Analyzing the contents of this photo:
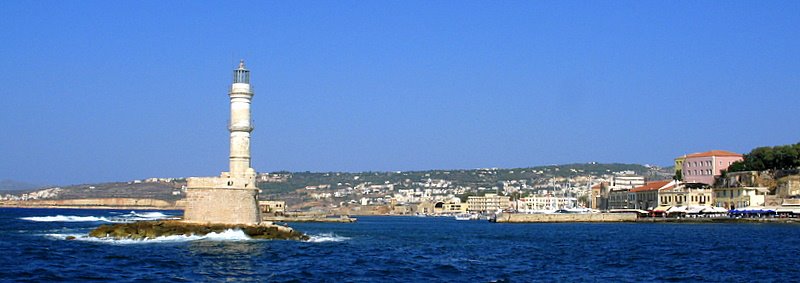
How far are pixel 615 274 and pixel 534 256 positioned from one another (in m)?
8.16

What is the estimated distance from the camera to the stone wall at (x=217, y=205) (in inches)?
1704

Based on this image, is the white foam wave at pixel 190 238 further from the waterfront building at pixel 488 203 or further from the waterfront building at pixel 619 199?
the waterfront building at pixel 488 203

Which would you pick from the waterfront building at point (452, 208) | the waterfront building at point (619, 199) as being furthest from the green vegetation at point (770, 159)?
the waterfront building at point (452, 208)

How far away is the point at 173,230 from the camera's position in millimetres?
43062

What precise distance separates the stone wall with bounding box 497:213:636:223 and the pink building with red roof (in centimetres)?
1915

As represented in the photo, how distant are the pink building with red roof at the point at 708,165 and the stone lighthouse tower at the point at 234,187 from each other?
74.8m

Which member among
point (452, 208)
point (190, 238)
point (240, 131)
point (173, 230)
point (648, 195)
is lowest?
point (190, 238)

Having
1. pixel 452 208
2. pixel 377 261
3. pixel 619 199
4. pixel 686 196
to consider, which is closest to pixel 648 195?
pixel 686 196

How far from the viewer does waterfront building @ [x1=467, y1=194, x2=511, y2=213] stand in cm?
18350

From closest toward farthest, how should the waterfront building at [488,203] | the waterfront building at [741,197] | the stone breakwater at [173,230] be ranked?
the stone breakwater at [173,230] → the waterfront building at [741,197] → the waterfront building at [488,203]

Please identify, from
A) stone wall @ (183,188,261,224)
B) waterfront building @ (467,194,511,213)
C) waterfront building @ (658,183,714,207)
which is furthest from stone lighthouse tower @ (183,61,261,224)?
waterfront building @ (467,194,511,213)

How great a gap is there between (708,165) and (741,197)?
18.0 meters

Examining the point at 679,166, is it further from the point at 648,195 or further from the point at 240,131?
the point at 240,131

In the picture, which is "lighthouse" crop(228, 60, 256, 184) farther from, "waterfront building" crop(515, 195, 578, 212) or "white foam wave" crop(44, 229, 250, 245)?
"waterfront building" crop(515, 195, 578, 212)
